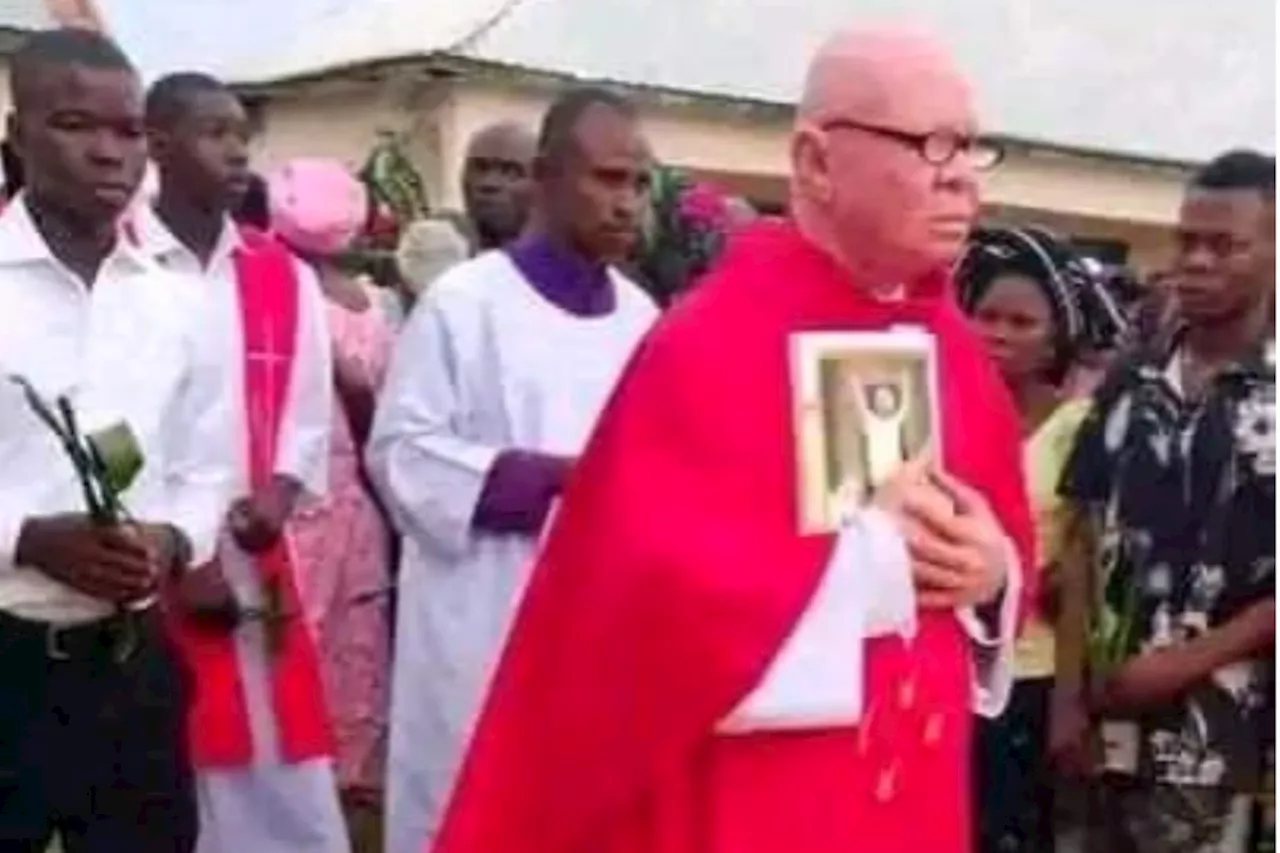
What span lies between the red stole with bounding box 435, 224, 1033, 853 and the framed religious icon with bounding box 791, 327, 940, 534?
0.02m

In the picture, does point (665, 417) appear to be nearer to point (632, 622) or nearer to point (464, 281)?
point (632, 622)

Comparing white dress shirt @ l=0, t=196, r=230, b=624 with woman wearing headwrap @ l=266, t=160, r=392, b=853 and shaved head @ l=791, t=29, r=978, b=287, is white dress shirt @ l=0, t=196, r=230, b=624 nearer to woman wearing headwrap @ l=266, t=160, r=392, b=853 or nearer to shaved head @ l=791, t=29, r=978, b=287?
woman wearing headwrap @ l=266, t=160, r=392, b=853

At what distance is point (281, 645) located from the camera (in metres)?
6.35

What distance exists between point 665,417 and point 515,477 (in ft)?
6.43

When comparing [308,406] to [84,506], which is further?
[308,406]

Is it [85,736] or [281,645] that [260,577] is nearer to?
[281,645]

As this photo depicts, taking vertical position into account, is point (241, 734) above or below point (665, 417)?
below

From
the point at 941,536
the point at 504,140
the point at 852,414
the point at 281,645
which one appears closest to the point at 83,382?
the point at 281,645

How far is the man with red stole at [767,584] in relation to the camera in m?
4.13

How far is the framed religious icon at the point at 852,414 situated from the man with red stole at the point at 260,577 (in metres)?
2.16

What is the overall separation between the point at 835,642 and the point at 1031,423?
2208 millimetres

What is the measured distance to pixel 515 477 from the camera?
6152 millimetres

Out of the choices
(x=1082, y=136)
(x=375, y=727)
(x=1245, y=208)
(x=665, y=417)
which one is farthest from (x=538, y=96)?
(x=665, y=417)

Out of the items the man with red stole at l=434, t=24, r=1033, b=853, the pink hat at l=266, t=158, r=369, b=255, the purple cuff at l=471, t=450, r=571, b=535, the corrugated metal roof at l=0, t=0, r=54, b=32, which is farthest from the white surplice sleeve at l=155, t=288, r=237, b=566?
the corrugated metal roof at l=0, t=0, r=54, b=32
